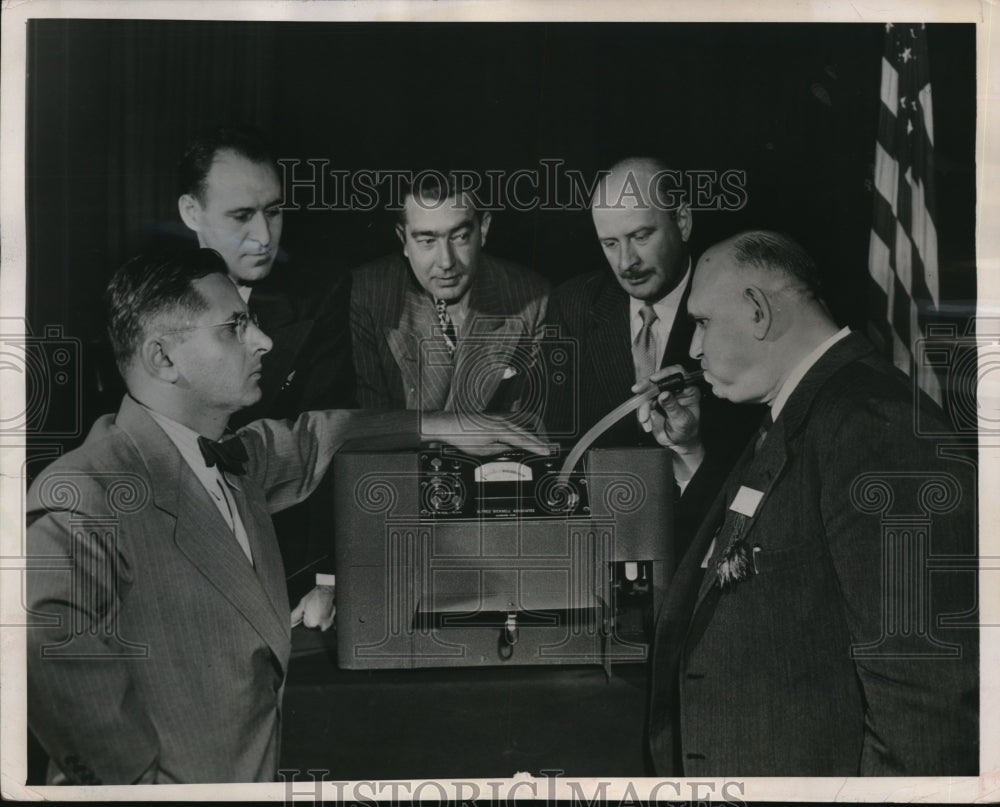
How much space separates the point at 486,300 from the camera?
3.26m

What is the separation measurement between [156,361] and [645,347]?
1.52 m

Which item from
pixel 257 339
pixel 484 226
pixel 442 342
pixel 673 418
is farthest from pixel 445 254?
pixel 673 418

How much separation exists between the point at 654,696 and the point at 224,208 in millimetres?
2019

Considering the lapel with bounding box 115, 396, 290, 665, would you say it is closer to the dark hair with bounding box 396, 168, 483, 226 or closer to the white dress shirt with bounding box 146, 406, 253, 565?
the white dress shirt with bounding box 146, 406, 253, 565

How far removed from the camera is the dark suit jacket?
10.6ft

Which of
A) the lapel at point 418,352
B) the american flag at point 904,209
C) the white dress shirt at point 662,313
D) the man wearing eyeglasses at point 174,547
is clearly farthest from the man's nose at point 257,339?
the american flag at point 904,209

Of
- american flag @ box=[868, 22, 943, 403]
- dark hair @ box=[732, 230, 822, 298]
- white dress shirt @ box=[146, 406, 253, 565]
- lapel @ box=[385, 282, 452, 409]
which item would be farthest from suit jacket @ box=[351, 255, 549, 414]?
american flag @ box=[868, 22, 943, 403]

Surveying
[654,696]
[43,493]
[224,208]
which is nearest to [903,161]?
[654,696]

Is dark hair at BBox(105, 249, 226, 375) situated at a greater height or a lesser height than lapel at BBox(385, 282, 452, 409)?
greater

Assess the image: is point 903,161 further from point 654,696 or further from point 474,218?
point 654,696

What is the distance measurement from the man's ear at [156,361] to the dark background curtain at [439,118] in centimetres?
16

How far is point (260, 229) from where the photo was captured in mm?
Answer: 3217

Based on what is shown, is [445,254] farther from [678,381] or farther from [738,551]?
[738,551]

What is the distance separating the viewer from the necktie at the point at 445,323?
325 cm
